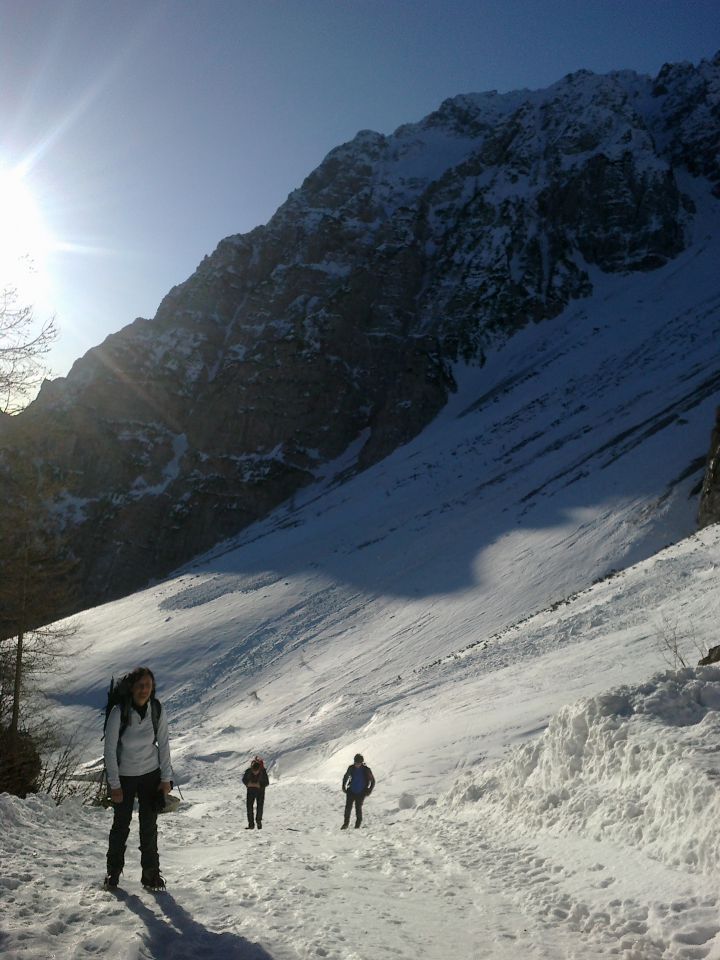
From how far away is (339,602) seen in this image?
4325cm

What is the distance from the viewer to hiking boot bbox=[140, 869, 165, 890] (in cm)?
505

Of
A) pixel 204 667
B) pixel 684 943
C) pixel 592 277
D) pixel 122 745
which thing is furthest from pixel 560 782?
pixel 592 277

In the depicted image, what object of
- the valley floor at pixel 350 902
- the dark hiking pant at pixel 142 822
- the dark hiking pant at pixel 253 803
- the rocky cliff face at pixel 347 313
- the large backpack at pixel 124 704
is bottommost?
the dark hiking pant at pixel 253 803

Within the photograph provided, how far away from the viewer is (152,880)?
5055 mm

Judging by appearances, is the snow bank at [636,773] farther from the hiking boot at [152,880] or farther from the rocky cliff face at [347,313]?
the rocky cliff face at [347,313]

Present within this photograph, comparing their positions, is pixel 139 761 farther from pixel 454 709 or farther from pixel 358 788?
pixel 454 709

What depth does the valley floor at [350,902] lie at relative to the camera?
4.15m

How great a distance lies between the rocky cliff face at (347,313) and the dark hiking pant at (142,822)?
78.7 m

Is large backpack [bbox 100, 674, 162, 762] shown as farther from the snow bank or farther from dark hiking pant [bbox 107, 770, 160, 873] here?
the snow bank

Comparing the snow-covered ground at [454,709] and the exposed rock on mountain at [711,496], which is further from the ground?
the snow-covered ground at [454,709]

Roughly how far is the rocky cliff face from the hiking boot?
79.0m

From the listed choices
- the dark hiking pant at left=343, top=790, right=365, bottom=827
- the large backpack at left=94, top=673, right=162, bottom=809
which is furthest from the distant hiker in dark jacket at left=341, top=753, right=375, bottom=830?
the large backpack at left=94, top=673, right=162, bottom=809

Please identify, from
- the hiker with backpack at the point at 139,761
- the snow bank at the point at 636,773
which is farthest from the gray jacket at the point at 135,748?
the snow bank at the point at 636,773

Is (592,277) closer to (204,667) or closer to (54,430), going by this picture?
(204,667)
